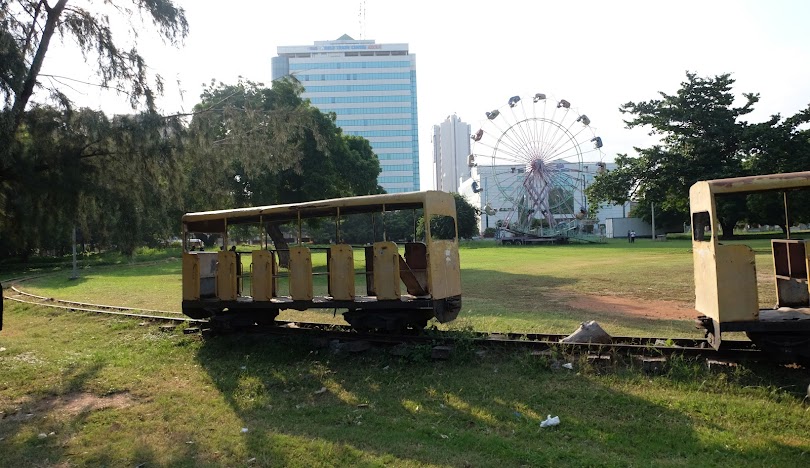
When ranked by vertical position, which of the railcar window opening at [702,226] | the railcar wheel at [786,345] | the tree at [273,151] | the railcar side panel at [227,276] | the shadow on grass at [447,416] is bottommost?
the shadow on grass at [447,416]

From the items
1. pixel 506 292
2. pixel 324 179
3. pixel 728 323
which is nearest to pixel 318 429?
pixel 728 323

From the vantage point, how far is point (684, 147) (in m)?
36.8

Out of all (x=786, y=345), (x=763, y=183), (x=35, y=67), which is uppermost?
(x=35, y=67)

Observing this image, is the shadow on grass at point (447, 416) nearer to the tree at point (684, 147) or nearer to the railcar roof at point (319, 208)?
the railcar roof at point (319, 208)

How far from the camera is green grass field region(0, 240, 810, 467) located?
17.9 feet

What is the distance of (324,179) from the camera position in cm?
2997

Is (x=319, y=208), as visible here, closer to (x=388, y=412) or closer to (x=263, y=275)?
(x=263, y=275)

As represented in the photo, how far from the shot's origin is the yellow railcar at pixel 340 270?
9.09 metres

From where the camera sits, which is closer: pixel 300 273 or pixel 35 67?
pixel 300 273

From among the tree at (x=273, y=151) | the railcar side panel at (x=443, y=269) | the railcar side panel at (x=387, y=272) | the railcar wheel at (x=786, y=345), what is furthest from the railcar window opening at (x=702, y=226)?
the tree at (x=273, y=151)

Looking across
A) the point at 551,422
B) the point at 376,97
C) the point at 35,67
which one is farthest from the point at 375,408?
the point at 376,97

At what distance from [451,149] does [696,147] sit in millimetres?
131409

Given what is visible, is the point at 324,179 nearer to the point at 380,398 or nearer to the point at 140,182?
the point at 140,182

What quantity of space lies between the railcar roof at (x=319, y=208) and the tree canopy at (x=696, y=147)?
3068 cm
